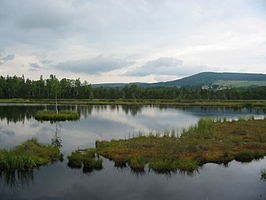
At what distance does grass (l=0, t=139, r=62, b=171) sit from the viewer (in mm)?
18016

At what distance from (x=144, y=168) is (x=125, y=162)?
2022 mm

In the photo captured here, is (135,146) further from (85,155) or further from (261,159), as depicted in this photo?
(261,159)

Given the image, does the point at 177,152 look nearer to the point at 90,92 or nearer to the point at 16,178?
the point at 16,178

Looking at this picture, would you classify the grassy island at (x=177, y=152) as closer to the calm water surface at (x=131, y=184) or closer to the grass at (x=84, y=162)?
the calm water surface at (x=131, y=184)

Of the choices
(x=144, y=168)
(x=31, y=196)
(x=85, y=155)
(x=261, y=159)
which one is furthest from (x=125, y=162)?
(x=261, y=159)

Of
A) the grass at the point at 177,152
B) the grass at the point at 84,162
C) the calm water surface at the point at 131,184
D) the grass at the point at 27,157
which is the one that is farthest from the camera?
the grass at the point at 177,152

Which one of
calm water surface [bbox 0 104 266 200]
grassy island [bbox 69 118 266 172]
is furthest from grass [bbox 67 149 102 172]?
grassy island [bbox 69 118 266 172]

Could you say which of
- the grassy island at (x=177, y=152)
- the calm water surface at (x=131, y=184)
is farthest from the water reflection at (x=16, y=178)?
Result: the grassy island at (x=177, y=152)

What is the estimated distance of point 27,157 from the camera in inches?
740

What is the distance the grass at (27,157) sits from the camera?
18.0m

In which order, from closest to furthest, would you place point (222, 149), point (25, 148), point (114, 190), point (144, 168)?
point (114, 190), point (144, 168), point (25, 148), point (222, 149)

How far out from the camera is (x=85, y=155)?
20922 millimetres

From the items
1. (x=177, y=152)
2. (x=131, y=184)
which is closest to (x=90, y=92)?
(x=177, y=152)

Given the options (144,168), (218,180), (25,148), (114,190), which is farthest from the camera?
(25,148)
